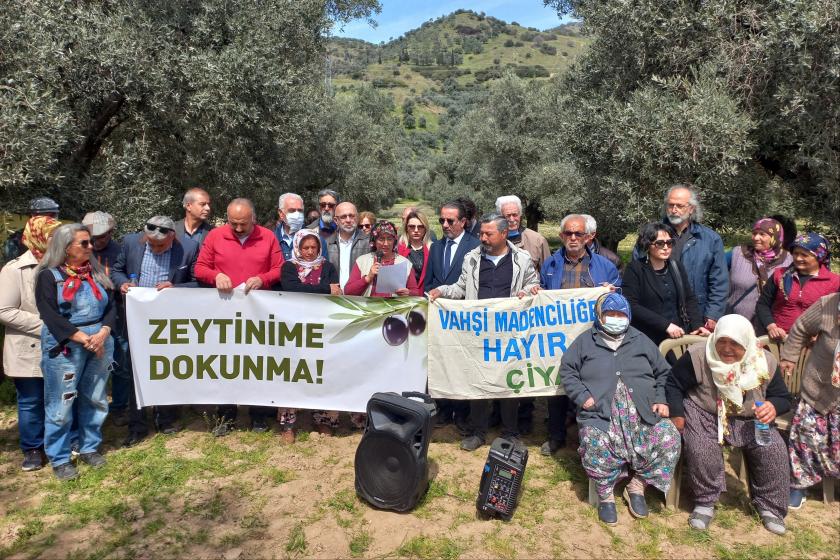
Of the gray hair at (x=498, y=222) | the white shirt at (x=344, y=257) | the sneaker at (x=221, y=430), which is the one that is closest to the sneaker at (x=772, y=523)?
the gray hair at (x=498, y=222)

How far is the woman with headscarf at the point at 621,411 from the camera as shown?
13.1 feet

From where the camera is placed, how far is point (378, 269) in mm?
5070

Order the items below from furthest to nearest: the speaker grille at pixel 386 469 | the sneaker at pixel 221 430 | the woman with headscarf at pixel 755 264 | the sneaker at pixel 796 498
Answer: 1. the sneaker at pixel 221 430
2. the woman with headscarf at pixel 755 264
3. the sneaker at pixel 796 498
4. the speaker grille at pixel 386 469

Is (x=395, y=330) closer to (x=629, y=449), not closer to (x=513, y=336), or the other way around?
(x=513, y=336)

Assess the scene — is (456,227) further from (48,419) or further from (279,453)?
(48,419)

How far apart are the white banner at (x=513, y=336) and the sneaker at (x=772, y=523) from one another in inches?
70.7

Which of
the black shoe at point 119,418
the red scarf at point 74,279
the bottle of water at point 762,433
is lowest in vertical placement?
the black shoe at point 119,418

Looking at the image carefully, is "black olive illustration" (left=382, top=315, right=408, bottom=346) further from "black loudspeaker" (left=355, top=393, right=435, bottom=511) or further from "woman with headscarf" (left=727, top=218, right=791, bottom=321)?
"woman with headscarf" (left=727, top=218, right=791, bottom=321)

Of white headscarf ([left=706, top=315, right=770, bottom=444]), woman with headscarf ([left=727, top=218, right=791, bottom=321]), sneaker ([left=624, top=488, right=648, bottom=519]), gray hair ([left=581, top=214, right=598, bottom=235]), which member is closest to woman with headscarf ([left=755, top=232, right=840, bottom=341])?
woman with headscarf ([left=727, top=218, right=791, bottom=321])

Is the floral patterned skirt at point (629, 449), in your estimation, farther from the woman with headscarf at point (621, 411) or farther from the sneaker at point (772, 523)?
the sneaker at point (772, 523)

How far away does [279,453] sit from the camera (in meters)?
5.05

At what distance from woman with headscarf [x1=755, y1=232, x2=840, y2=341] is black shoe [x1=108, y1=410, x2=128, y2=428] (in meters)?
6.64

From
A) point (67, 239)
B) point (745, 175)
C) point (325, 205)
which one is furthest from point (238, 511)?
point (745, 175)

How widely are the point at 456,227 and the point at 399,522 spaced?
2.88 metres
